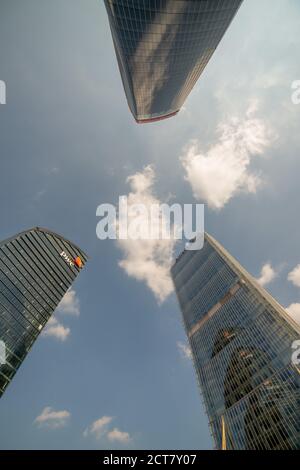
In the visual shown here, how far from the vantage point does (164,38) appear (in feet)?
245

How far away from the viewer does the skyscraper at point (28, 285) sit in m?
85.8

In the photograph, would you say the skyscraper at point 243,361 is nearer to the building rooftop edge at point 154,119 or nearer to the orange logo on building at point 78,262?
the orange logo on building at point 78,262

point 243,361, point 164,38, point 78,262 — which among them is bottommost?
point 243,361

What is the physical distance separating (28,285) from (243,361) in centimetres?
9050

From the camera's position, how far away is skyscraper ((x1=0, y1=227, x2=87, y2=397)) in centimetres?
8579

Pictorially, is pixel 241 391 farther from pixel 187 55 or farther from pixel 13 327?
pixel 187 55

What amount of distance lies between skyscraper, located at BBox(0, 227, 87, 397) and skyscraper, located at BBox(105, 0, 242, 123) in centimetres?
8229

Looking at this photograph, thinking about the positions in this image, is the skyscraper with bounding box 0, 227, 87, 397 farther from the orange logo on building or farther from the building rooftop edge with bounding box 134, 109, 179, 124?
the building rooftop edge with bounding box 134, 109, 179, 124

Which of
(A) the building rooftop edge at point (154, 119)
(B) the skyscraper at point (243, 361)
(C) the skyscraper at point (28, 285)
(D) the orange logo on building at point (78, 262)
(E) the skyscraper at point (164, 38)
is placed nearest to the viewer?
(B) the skyscraper at point (243, 361)

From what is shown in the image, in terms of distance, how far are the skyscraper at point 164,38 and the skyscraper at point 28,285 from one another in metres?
82.3

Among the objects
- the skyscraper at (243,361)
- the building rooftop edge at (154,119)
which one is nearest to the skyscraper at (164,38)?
the building rooftop edge at (154,119)

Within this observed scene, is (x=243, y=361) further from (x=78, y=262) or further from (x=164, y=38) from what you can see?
(x=164, y=38)

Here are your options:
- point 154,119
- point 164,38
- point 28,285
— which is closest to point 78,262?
point 28,285
